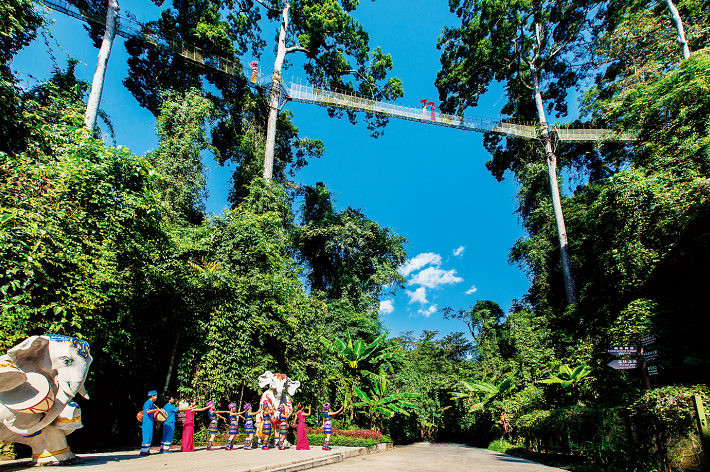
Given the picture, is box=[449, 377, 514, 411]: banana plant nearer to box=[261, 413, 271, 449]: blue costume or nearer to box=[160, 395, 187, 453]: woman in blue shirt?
box=[261, 413, 271, 449]: blue costume

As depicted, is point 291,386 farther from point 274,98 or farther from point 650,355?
point 274,98

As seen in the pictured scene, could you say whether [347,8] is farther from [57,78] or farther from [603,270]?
[603,270]

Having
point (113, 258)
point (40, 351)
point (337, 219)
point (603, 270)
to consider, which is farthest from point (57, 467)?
point (337, 219)

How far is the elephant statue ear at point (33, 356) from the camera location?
16.2 feet

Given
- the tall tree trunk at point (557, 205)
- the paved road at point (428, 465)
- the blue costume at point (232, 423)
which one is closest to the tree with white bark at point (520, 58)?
the tall tree trunk at point (557, 205)

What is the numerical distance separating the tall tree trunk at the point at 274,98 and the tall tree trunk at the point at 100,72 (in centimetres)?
706

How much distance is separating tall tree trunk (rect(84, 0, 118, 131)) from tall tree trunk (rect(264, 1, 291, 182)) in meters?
7.06

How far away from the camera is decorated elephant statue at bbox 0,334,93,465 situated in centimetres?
478

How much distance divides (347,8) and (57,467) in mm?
23568

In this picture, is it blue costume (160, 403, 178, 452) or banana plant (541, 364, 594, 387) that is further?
banana plant (541, 364, 594, 387)

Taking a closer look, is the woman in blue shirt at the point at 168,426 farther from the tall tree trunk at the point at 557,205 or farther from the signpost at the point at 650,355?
the tall tree trunk at the point at 557,205

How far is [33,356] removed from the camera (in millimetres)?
5117

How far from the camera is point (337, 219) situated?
23.6 m

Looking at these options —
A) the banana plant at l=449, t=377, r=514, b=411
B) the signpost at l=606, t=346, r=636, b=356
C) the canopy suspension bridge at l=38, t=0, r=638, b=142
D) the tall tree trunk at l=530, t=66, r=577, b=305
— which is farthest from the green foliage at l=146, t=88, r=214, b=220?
the tall tree trunk at l=530, t=66, r=577, b=305
